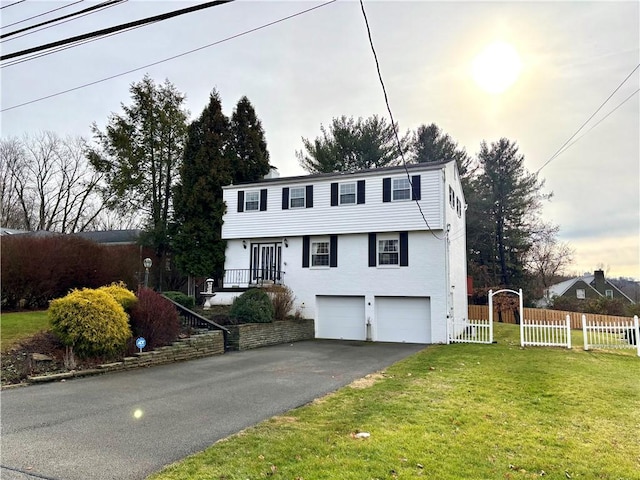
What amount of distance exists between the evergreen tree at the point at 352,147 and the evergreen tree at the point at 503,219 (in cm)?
770

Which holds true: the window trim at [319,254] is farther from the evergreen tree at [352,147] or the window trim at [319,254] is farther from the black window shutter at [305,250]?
the evergreen tree at [352,147]

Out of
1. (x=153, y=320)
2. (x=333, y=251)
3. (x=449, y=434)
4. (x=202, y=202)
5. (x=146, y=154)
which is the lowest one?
(x=449, y=434)

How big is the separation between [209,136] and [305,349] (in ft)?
48.1

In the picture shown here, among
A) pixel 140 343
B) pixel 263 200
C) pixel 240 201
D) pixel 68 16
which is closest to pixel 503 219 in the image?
pixel 263 200

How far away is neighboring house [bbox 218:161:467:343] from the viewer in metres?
18.0

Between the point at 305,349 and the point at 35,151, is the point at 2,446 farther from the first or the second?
the point at 35,151

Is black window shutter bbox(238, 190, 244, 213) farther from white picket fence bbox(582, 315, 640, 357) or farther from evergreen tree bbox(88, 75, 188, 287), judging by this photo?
white picket fence bbox(582, 315, 640, 357)

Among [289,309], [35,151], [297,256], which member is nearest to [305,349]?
[289,309]

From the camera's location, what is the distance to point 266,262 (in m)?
21.2

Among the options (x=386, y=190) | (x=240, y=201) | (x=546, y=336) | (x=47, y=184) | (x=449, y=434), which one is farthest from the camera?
(x=47, y=184)

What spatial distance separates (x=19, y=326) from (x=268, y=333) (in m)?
7.93

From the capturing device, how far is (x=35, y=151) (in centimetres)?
3606

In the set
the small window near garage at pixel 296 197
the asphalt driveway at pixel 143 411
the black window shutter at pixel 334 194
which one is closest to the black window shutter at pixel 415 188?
the black window shutter at pixel 334 194

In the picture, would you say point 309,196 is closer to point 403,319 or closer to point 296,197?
point 296,197
